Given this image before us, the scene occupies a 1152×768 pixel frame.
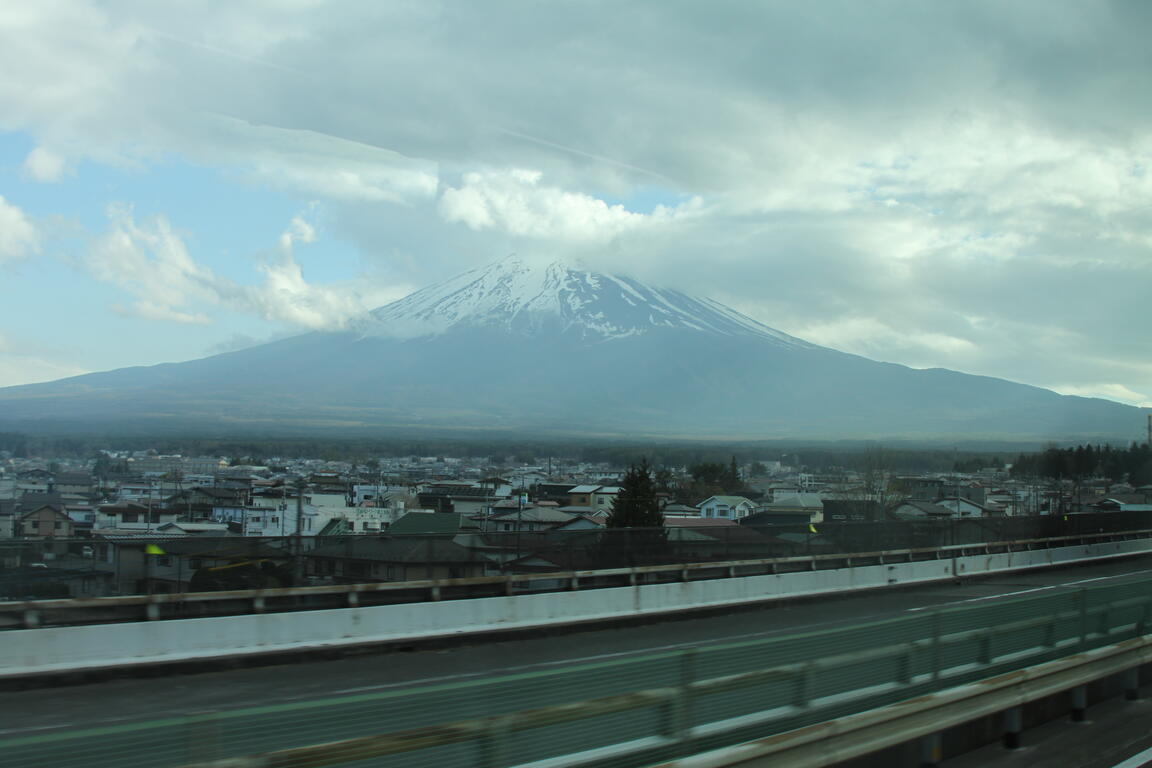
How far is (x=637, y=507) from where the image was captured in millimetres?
50375

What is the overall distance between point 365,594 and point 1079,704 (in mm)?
11189

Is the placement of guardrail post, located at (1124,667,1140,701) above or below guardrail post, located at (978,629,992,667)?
below

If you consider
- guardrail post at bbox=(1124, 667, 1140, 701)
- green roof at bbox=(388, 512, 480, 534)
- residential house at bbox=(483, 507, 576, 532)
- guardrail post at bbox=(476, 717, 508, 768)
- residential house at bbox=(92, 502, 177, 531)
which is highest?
guardrail post at bbox=(476, 717, 508, 768)

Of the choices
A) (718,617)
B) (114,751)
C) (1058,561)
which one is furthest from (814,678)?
(1058,561)

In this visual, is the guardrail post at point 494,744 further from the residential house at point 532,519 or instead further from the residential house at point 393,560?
the residential house at point 532,519

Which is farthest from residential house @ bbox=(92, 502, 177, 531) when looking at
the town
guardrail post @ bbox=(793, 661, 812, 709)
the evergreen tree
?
guardrail post @ bbox=(793, 661, 812, 709)

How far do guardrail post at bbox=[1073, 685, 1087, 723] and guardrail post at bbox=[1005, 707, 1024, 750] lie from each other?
1.42 m

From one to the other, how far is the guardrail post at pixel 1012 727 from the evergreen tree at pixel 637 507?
38.3m

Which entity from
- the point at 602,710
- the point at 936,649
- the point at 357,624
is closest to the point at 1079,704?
the point at 936,649

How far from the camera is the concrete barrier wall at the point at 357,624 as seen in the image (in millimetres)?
13680

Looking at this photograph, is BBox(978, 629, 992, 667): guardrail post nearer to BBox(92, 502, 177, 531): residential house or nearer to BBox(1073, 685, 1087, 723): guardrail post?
BBox(1073, 685, 1087, 723): guardrail post

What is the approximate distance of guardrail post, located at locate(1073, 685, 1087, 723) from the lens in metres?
10.6

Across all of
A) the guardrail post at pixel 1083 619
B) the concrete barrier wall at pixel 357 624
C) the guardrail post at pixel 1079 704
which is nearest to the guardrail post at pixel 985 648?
the guardrail post at pixel 1079 704

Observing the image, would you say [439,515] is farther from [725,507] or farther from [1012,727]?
[1012,727]
